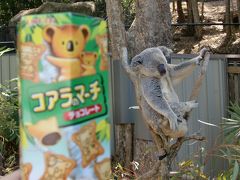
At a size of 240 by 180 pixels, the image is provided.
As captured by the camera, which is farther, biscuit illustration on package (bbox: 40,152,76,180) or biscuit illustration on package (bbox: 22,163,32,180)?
biscuit illustration on package (bbox: 22,163,32,180)

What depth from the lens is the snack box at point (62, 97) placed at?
192cm

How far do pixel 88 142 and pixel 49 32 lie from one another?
44 centimetres

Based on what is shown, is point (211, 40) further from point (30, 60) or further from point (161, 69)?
point (30, 60)

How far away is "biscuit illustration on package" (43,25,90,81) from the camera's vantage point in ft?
6.28

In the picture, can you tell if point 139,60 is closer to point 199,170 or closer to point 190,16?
point 199,170

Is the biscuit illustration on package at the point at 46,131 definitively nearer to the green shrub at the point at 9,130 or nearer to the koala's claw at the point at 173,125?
the koala's claw at the point at 173,125

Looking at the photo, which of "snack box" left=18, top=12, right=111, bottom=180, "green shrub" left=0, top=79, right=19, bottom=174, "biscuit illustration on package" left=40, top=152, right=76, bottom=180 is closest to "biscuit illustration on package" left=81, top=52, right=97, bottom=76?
"snack box" left=18, top=12, right=111, bottom=180

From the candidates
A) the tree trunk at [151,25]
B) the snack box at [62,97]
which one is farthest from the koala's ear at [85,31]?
the tree trunk at [151,25]

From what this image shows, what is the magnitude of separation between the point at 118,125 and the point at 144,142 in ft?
3.20

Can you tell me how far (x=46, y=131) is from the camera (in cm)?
197

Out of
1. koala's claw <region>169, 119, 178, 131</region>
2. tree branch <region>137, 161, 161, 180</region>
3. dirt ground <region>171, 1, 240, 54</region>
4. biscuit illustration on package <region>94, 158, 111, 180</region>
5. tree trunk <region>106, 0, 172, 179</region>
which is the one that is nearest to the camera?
biscuit illustration on package <region>94, 158, 111, 180</region>

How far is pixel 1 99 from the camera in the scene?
830 cm

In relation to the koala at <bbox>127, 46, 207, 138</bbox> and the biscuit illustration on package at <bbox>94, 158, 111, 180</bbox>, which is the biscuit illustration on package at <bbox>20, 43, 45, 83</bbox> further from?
the koala at <bbox>127, 46, 207, 138</bbox>

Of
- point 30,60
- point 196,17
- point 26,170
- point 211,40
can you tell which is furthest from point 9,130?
point 196,17
